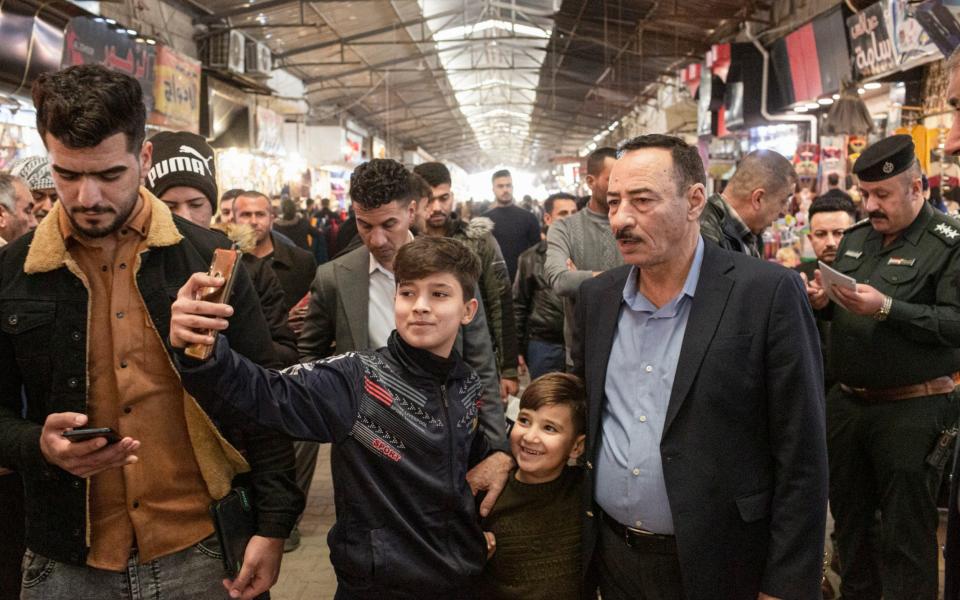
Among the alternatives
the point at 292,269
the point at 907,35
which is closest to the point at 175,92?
the point at 292,269

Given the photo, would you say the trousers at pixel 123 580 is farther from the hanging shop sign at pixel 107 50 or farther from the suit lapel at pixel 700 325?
the hanging shop sign at pixel 107 50

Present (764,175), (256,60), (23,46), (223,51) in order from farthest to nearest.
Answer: (256,60)
(223,51)
(23,46)
(764,175)

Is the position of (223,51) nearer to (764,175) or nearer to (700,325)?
(764,175)

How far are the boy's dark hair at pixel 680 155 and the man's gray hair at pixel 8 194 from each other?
314cm

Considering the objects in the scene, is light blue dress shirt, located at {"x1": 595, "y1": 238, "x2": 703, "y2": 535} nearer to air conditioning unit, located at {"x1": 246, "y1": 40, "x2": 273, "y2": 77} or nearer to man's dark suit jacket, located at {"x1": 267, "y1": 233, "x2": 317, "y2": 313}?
man's dark suit jacket, located at {"x1": 267, "y1": 233, "x2": 317, "y2": 313}

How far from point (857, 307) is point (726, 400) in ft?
4.86

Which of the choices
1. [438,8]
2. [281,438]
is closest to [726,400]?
[281,438]

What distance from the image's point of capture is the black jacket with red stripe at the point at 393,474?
2080 mm

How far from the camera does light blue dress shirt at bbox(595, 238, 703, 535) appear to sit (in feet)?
6.85

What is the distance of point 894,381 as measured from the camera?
3.33 meters

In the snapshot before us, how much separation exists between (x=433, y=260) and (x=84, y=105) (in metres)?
1.01

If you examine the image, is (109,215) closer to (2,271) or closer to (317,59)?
(2,271)

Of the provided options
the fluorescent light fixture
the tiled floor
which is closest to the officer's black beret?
Answer: the tiled floor

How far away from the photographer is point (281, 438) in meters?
2.00
